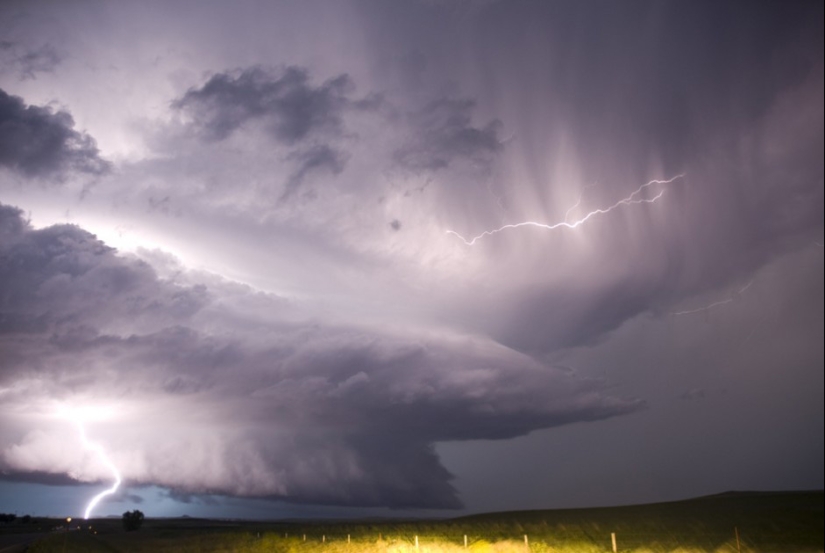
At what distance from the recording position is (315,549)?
44.1 metres

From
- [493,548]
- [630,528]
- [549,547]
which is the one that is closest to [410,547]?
[493,548]

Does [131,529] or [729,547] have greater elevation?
[729,547]

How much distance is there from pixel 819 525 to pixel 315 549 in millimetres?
34771

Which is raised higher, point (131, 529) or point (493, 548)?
point (493, 548)

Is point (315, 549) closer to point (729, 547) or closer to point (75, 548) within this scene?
point (75, 548)

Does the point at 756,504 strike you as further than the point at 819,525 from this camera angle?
Yes

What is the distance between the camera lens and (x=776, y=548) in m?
30.2

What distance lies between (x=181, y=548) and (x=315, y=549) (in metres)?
18.3

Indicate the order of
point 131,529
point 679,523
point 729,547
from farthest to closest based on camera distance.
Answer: point 131,529, point 679,523, point 729,547

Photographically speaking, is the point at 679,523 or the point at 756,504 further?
the point at 756,504

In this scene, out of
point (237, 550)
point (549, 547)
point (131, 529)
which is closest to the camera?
point (549, 547)

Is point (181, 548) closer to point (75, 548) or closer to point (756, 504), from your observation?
point (75, 548)

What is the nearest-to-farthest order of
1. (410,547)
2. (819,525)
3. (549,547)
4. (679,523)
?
(549,547), (410,547), (819,525), (679,523)

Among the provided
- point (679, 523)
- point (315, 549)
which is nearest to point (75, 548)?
point (315, 549)
